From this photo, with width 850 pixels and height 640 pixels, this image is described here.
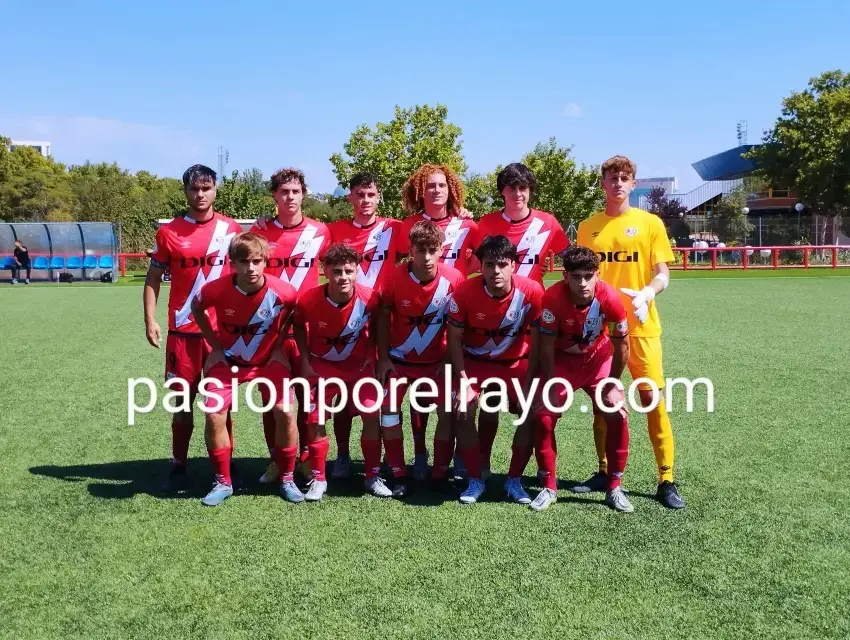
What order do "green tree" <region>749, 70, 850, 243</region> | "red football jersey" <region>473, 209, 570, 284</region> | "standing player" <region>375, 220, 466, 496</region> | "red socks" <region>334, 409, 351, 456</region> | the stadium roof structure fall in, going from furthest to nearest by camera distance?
the stadium roof structure, "green tree" <region>749, 70, 850, 243</region>, "red socks" <region>334, 409, 351, 456</region>, "red football jersey" <region>473, 209, 570, 284</region>, "standing player" <region>375, 220, 466, 496</region>

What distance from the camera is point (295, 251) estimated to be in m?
5.05

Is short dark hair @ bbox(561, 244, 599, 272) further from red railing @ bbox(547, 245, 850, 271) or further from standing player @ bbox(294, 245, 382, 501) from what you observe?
red railing @ bbox(547, 245, 850, 271)

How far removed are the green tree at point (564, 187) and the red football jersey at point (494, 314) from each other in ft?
99.8

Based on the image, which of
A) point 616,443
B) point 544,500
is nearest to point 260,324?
point 544,500

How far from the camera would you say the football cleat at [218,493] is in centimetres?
451

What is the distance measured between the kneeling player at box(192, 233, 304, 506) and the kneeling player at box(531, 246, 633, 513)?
1533 mm

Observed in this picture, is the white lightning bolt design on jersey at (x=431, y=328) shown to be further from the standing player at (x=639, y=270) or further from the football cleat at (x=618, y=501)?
the football cleat at (x=618, y=501)

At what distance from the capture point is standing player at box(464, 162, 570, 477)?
16.0ft

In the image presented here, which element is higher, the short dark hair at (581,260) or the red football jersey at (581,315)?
the short dark hair at (581,260)

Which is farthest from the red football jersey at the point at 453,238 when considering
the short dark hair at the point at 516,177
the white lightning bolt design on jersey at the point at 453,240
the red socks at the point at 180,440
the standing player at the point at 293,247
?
the red socks at the point at 180,440

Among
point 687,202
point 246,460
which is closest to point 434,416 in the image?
point 246,460

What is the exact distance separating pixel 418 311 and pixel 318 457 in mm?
1106

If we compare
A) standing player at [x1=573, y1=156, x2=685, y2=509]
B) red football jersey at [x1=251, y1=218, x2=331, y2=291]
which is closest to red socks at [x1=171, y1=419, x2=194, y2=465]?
red football jersey at [x1=251, y1=218, x2=331, y2=291]

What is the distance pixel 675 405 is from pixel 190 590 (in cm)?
518
